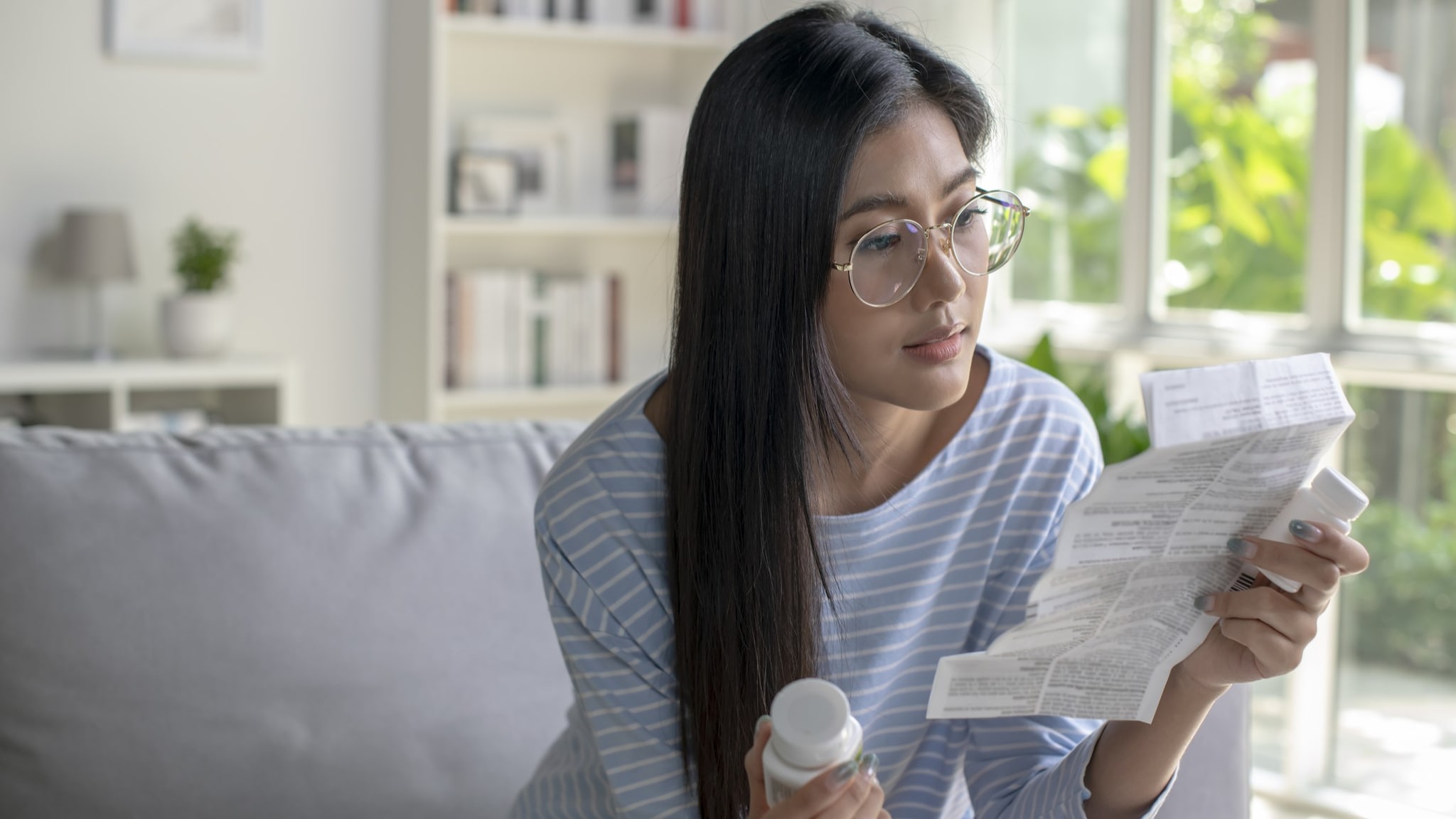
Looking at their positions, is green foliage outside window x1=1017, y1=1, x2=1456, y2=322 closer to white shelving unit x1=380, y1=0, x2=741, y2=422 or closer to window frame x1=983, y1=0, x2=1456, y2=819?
window frame x1=983, y1=0, x2=1456, y2=819

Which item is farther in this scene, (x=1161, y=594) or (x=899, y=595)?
(x=899, y=595)

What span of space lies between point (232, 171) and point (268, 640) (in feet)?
8.45

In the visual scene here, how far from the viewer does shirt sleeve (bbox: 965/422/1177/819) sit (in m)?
1.10

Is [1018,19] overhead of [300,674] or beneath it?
overhead

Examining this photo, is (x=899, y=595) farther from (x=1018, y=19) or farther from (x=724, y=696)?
(x=1018, y=19)

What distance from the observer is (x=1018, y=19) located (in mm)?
3883

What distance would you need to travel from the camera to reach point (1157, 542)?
2.88 feet

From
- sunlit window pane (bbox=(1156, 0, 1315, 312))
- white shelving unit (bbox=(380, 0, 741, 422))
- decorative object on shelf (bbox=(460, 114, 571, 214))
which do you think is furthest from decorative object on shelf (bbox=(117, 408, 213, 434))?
sunlit window pane (bbox=(1156, 0, 1315, 312))

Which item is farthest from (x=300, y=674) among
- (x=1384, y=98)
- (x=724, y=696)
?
(x=1384, y=98)

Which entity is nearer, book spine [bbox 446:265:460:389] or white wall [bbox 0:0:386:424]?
white wall [bbox 0:0:386:424]

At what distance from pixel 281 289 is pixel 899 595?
9.46 feet

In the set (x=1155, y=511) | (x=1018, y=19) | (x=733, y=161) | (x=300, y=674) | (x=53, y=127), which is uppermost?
(x=1018, y=19)

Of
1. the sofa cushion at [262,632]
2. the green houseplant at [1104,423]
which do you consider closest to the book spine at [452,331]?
the green houseplant at [1104,423]

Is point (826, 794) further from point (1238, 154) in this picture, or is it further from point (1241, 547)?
point (1238, 154)
